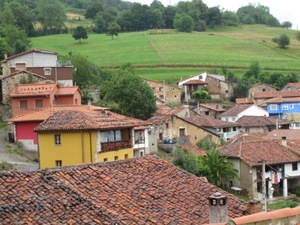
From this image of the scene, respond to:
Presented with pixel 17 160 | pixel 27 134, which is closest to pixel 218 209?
pixel 17 160

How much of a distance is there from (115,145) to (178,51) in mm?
84654

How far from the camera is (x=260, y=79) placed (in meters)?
96.9

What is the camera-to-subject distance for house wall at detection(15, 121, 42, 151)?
42.3 metres

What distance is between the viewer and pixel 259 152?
48719 mm

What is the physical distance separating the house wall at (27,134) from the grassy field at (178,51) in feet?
177

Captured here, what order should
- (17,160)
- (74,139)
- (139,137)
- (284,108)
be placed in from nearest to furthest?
(74,139) → (17,160) → (139,137) → (284,108)

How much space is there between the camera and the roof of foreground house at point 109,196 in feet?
39.8

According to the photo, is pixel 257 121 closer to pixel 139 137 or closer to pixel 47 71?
pixel 47 71

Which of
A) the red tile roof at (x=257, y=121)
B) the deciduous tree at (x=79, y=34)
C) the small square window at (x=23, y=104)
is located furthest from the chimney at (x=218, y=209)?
the deciduous tree at (x=79, y=34)

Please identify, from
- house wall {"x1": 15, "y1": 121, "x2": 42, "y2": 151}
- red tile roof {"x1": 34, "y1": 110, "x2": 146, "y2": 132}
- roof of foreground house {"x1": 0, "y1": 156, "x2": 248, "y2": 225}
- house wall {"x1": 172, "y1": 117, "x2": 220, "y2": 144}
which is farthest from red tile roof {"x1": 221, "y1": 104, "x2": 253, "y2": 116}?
roof of foreground house {"x1": 0, "y1": 156, "x2": 248, "y2": 225}

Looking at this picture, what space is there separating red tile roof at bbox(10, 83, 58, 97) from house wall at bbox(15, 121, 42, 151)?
4852mm

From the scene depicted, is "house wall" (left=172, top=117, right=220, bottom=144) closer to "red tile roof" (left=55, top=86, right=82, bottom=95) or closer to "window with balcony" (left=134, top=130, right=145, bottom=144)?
"red tile roof" (left=55, top=86, right=82, bottom=95)

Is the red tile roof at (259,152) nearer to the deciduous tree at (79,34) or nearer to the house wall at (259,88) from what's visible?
the house wall at (259,88)

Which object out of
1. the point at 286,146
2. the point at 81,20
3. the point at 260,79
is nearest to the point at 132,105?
the point at 286,146
